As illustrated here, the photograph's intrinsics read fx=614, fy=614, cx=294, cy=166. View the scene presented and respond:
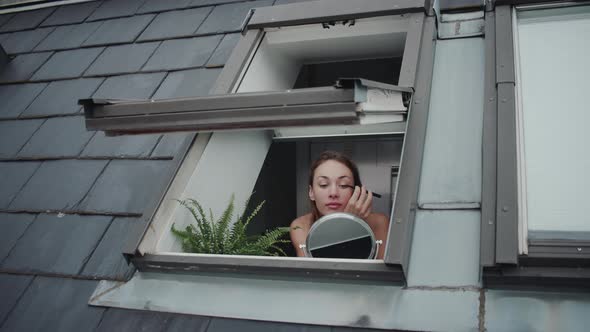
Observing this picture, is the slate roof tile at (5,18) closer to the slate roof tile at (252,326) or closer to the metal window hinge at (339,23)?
the metal window hinge at (339,23)

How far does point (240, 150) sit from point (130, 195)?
477 mm

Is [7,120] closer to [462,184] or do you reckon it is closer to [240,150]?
[240,150]

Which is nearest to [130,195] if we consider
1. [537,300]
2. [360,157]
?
[537,300]

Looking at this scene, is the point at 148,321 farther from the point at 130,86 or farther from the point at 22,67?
the point at 22,67

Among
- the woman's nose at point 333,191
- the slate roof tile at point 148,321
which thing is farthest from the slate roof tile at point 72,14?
the slate roof tile at point 148,321

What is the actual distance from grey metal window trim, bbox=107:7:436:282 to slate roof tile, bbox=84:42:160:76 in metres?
0.76

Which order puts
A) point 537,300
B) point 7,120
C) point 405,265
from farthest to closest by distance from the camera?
point 7,120
point 405,265
point 537,300

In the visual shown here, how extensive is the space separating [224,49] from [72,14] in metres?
1.52

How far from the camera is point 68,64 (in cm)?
345

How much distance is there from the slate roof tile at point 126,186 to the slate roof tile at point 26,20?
6.36ft

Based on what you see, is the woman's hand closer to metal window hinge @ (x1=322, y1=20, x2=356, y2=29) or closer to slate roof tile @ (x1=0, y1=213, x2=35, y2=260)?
metal window hinge @ (x1=322, y1=20, x2=356, y2=29)

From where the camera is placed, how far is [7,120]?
3154mm

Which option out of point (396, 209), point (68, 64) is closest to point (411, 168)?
point (396, 209)

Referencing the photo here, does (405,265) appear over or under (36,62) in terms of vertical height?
under
